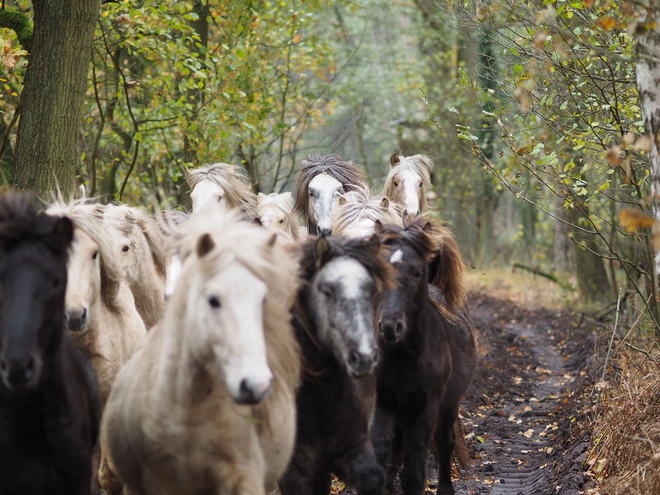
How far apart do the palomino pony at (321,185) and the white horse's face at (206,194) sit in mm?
978

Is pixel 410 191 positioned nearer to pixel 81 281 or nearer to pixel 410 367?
pixel 410 367

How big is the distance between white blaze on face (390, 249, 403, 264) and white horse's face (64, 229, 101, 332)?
7.22 feet

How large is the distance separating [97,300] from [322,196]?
3.16m

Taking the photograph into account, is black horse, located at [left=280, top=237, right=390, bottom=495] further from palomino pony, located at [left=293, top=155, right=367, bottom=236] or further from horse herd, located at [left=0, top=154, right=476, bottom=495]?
palomino pony, located at [left=293, top=155, right=367, bottom=236]

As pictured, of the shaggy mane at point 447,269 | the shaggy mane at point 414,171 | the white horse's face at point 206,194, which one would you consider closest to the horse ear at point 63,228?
the shaggy mane at point 447,269

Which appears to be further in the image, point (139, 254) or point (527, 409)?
point (527, 409)

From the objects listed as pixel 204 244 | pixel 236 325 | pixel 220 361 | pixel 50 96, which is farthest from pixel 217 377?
pixel 50 96

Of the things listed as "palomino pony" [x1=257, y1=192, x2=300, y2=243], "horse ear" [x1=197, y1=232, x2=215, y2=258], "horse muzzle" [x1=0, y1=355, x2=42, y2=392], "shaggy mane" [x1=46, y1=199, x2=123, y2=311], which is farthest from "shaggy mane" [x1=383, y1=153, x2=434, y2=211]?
"horse muzzle" [x1=0, y1=355, x2=42, y2=392]

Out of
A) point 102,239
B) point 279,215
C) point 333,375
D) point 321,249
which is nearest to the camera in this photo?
point 321,249

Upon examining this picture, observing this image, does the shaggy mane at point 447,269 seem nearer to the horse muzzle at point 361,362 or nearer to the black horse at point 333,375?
the black horse at point 333,375

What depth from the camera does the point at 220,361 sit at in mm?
4168

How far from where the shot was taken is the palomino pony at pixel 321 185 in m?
8.99

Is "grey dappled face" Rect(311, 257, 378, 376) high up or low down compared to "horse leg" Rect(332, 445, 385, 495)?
up

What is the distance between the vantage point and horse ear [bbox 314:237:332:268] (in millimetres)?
5508
